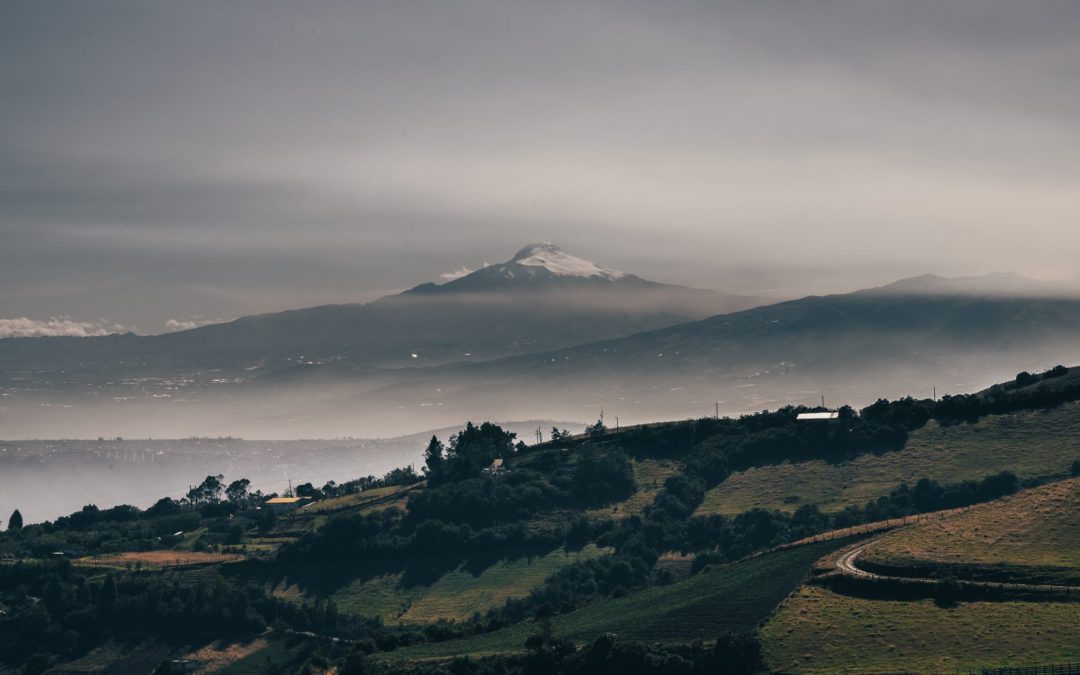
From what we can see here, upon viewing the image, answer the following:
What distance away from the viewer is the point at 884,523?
185m

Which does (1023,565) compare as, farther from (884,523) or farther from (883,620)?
(884,523)

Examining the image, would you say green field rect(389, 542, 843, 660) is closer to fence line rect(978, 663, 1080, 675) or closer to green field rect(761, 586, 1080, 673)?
green field rect(761, 586, 1080, 673)

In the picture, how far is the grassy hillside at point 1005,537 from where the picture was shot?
14588cm

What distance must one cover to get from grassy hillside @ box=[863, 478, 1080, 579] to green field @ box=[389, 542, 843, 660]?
11.0 meters

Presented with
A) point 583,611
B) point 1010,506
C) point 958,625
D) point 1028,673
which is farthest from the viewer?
point 583,611

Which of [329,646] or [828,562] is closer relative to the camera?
[828,562]

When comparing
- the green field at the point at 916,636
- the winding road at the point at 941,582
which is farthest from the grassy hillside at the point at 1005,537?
the green field at the point at 916,636

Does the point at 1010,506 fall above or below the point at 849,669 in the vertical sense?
above

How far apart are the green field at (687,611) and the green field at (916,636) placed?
300 inches

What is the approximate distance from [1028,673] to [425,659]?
62984 millimetres

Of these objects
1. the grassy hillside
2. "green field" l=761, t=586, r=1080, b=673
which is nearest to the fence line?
"green field" l=761, t=586, r=1080, b=673

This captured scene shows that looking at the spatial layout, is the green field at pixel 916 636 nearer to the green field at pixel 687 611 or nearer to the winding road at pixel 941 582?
the winding road at pixel 941 582

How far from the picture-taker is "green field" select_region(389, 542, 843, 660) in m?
150

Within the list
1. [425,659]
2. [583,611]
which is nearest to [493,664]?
[425,659]
